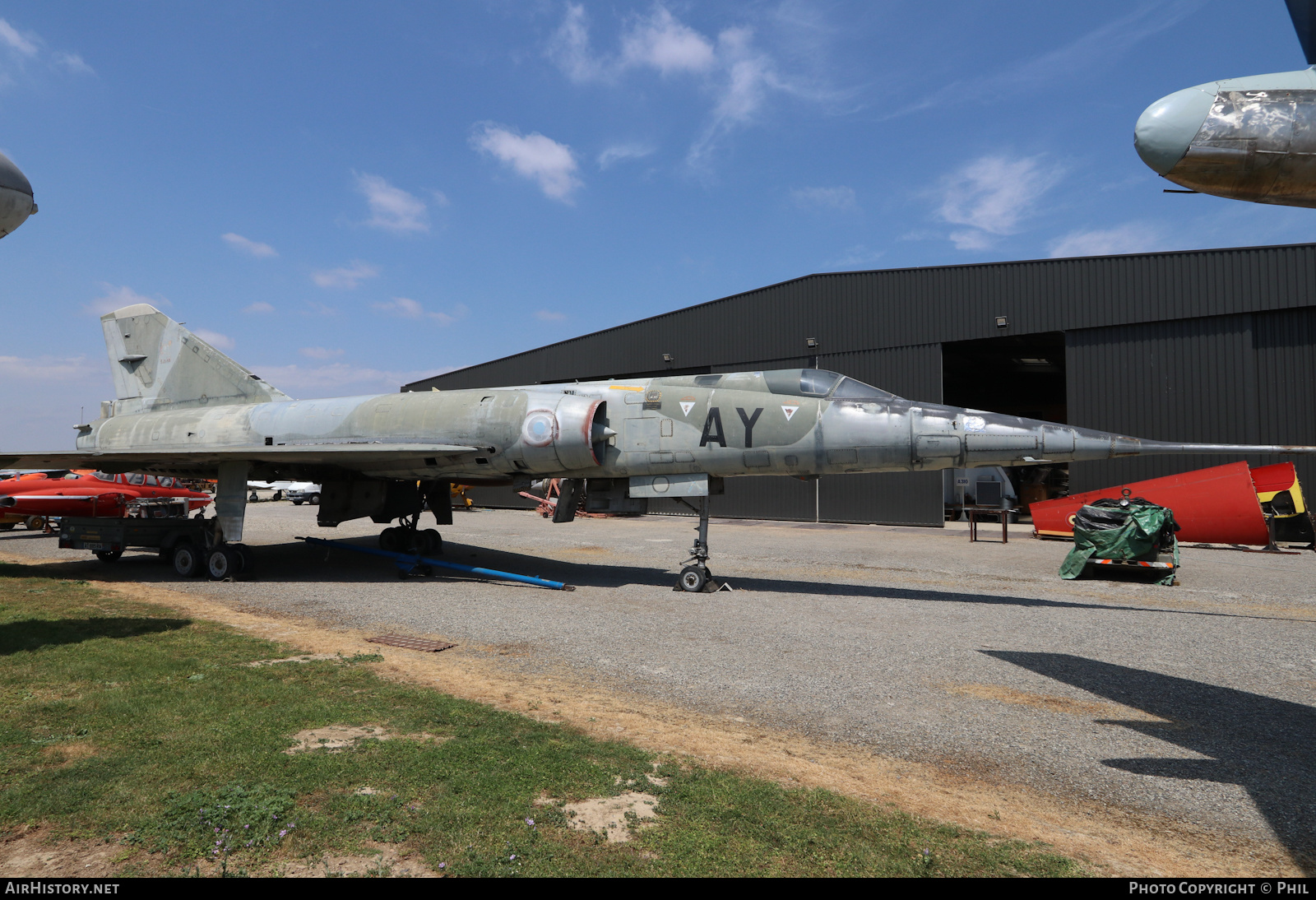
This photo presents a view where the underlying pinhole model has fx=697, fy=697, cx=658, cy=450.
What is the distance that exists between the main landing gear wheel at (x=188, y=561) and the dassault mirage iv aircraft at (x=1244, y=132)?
13810 millimetres

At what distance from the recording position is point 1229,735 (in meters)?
4.70

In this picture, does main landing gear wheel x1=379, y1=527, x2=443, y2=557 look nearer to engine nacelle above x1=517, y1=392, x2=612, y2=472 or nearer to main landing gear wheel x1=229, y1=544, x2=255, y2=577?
main landing gear wheel x1=229, y1=544, x2=255, y2=577

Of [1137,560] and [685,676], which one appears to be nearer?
[685,676]

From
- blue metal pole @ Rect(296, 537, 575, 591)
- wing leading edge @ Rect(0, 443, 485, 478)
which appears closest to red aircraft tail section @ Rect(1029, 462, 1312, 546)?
blue metal pole @ Rect(296, 537, 575, 591)

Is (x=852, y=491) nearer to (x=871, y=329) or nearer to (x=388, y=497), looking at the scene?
(x=871, y=329)

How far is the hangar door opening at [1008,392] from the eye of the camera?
87.1 ft

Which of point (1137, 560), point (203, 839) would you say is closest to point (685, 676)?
point (203, 839)

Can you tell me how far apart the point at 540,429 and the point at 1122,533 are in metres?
10.1

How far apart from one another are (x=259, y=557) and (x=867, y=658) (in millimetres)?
12969

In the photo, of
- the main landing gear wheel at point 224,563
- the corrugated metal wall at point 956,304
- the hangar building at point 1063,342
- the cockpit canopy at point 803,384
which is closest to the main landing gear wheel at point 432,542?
the main landing gear wheel at point 224,563

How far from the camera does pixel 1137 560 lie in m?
11.9

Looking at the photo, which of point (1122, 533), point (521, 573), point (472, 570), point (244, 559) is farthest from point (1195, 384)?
point (244, 559)

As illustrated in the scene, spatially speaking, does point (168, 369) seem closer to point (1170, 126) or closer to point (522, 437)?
point (522, 437)

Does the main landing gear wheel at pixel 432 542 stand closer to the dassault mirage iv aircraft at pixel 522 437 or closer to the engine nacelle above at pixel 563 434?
the dassault mirage iv aircraft at pixel 522 437
